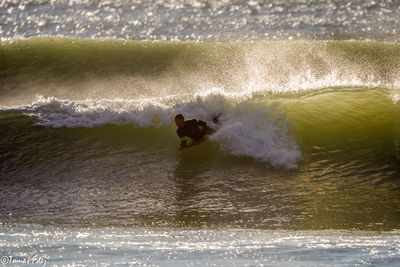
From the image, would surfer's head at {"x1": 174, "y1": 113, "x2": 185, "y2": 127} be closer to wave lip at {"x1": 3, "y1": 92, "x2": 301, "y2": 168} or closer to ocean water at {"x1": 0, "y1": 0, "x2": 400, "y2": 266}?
ocean water at {"x1": 0, "y1": 0, "x2": 400, "y2": 266}

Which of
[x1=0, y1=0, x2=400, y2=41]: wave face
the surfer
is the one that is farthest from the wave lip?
[x1=0, y1=0, x2=400, y2=41]: wave face

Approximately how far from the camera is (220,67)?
13109mm

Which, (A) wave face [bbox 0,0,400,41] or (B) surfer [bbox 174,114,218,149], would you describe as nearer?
(B) surfer [bbox 174,114,218,149]

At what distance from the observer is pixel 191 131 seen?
9.09 meters

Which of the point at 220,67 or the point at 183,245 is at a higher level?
the point at 220,67

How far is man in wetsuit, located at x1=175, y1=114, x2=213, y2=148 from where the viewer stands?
8.97 meters

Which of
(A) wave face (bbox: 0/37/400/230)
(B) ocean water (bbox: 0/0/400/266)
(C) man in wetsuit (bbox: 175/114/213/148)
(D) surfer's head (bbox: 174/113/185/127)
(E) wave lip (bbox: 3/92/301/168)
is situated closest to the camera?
(B) ocean water (bbox: 0/0/400/266)

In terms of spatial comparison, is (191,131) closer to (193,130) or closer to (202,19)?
(193,130)

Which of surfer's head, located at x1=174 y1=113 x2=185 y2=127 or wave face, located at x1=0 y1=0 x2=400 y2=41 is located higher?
wave face, located at x1=0 y1=0 x2=400 y2=41

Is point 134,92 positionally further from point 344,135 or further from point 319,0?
point 319,0

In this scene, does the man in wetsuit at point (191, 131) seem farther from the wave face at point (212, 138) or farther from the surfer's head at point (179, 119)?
the wave face at point (212, 138)

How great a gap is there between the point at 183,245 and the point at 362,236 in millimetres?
1968

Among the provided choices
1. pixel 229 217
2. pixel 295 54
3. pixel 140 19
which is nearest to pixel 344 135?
pixel 229 217

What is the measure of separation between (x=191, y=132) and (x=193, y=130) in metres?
0.04
